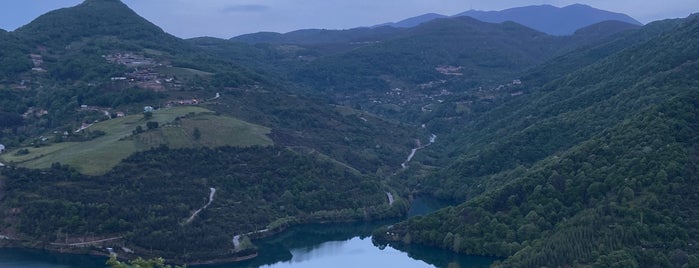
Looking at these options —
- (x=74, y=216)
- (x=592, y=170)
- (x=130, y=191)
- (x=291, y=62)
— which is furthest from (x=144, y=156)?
(x=291, y=62)

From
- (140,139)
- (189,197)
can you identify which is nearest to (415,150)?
(140,139)

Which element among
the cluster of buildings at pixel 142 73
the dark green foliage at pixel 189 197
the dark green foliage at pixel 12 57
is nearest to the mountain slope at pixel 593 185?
the dark green foliage at pixel 189 197

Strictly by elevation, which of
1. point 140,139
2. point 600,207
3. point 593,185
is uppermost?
point 140,139

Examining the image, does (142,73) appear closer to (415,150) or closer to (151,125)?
(151,125)

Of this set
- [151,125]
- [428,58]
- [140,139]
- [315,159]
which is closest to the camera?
[140,139]

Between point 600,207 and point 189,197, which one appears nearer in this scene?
point 600,207

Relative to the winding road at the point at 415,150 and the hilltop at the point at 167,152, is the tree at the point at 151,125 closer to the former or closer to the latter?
the hilltop at the point at 167,152
